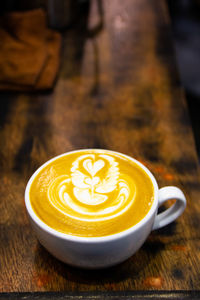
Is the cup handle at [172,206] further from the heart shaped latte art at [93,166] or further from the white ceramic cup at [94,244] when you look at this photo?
the heart shaped latte art at [93,166]

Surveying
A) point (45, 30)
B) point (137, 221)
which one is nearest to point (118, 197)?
point (137, 221)

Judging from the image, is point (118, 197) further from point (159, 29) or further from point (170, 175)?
point (159, 29)

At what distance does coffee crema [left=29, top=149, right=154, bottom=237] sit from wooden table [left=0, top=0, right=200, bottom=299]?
11cm

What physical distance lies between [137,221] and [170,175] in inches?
12.9

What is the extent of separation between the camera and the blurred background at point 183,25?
1684 millimetres

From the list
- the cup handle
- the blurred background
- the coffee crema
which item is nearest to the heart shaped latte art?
the coffee crema

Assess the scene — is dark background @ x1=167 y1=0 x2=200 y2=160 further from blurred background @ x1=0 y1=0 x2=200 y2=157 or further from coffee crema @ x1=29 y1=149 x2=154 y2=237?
coffee crema @ x1=29 y1=149 x2=154 y2=237

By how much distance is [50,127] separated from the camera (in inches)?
41.0

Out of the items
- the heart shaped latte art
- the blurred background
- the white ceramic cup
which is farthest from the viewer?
the blurred background

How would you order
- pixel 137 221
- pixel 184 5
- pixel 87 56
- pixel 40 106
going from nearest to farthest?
pixel 137 221
pixel 40 106
pixel 87 56
pixel 184 5

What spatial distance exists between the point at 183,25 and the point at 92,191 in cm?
399

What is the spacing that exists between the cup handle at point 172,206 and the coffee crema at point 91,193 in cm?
2

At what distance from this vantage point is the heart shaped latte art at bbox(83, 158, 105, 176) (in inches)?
26.4

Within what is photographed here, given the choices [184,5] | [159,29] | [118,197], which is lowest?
[184,5]
